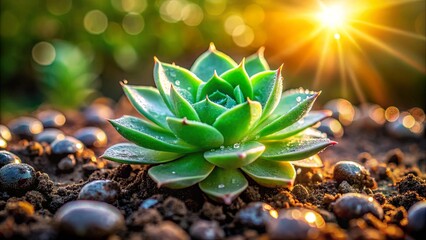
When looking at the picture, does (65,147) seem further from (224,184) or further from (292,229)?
(292,229)

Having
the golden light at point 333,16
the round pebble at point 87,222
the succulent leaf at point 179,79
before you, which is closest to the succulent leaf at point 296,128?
the succulent leaf at point 179,79

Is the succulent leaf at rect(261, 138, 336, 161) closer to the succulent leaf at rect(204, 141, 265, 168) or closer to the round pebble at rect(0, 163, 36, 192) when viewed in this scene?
the succulent leaf at rect(204, 141, 265, 168)

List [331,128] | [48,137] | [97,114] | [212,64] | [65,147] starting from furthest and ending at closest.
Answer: [97,114] → [331,128] → [48,137] → [65,147] → [212,64]

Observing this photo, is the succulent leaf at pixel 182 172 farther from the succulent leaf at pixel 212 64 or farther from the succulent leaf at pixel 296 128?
the succulent leaf at pixel 212 64

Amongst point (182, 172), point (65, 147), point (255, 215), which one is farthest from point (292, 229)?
point (65, 147)

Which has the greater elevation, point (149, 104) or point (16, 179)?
→ point (149, 104)

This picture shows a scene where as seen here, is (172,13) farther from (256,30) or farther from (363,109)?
Answer: (363,109)

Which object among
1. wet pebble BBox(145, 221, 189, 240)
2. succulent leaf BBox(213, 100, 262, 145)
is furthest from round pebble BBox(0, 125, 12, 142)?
wet pebble BBox(145, 221, 189, 240)
